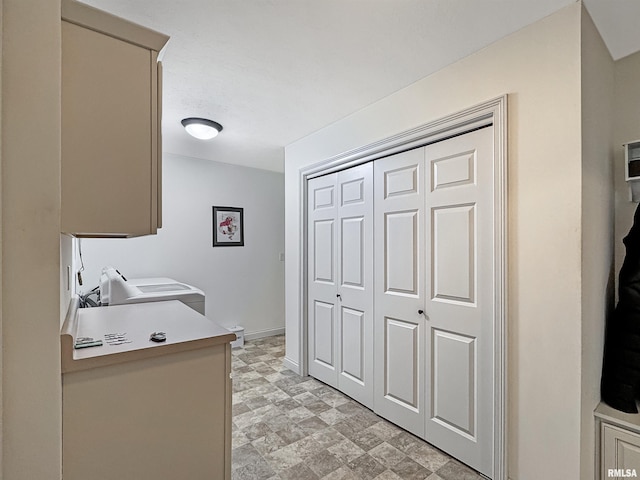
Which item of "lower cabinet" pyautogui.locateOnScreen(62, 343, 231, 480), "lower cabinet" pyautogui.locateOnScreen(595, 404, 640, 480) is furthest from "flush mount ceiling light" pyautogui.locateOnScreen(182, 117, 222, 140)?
"lower cabinet" pyautogui.locateOnScreen(595, 404, 640, 480)

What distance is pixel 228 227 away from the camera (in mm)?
4230

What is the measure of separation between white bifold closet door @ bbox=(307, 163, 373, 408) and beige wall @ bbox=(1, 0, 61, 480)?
6.41ft

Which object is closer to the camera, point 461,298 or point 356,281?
point 461,298

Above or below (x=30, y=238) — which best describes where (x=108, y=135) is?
above

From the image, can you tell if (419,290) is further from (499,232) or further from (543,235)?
(543,235)

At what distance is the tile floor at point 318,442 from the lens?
5.96 feet

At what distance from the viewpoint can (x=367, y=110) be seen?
2418mm

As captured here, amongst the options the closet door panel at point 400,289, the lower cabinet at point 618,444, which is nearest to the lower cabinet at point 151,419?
the closet door panel at point 400,289

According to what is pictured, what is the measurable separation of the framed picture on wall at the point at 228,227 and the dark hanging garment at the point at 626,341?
147 inches

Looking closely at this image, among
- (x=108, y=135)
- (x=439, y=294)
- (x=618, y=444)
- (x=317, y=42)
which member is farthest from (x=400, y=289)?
(x=108, y=135)

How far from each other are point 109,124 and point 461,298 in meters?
1.87

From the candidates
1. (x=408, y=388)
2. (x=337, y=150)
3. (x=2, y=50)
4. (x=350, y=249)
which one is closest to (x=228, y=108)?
(x=337, y=150)

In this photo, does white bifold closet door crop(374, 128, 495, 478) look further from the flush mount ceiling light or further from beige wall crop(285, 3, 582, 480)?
the flush mount ceiling light

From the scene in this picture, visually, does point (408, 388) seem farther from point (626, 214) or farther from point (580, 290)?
point (626, 214)
